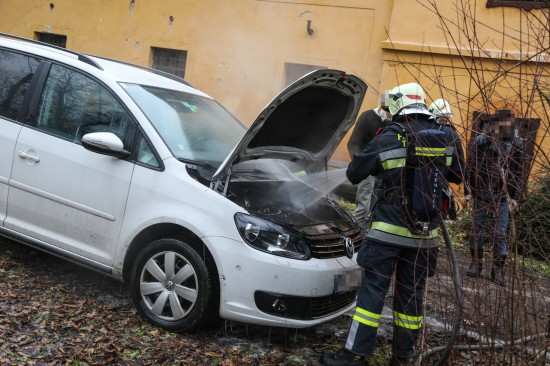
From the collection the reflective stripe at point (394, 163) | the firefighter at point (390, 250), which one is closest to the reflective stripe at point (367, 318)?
the firefighter at point (390, 250)

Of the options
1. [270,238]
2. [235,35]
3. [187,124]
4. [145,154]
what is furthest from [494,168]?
[235,35]

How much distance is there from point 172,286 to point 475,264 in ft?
6.69

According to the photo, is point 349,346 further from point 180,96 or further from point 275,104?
point 180,96

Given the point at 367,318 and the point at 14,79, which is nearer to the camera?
the point at 367,318

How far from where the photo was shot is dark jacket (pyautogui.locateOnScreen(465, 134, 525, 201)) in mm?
2504

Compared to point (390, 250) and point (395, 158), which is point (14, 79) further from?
point (390, 250)

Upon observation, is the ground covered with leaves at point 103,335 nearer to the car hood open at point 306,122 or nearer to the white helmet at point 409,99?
the car hood open at point 306,122

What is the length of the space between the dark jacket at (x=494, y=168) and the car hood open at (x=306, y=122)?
1.49 m

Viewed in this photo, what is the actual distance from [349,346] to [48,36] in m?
12.5

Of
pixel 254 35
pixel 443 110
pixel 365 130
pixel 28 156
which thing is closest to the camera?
pixel 443 110

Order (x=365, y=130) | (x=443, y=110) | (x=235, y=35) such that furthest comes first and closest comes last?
1. (x=235, y=35)
2. (x=365, y=130)
3. (x=443, y=110)

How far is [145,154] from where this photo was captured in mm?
4031

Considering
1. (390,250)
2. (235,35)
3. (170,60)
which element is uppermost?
(235,35)

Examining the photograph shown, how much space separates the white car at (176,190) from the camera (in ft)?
12.0
